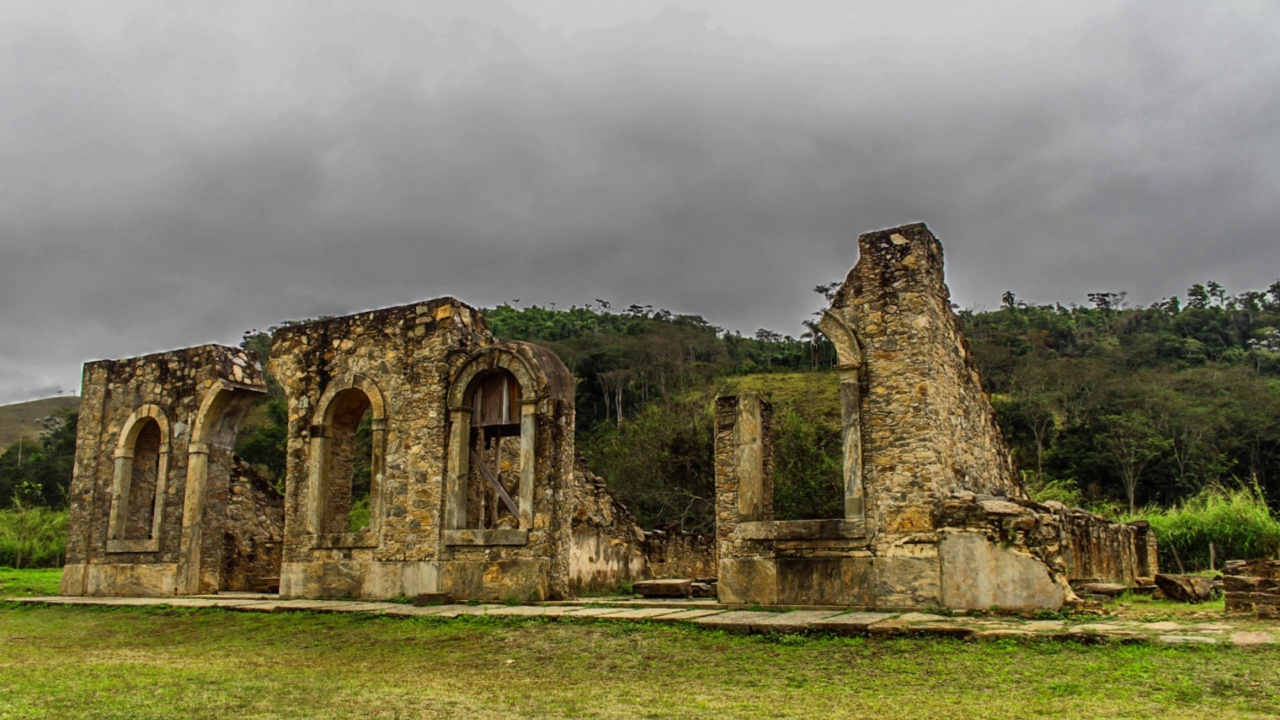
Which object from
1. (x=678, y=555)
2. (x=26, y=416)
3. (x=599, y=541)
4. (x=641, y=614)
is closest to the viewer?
(x=641, y=614)

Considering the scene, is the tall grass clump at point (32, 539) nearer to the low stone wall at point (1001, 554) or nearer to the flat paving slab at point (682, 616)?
the flat paving slab at point (682, 616)

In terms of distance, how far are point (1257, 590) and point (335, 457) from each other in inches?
451

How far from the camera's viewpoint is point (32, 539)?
2433 cm

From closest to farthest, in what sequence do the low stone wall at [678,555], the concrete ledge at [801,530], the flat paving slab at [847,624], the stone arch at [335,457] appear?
the flat paving slab at [847,624] → the concrete ledge at [801,530] → the stone arch at [335,457] → the low stone wall at [678,555]

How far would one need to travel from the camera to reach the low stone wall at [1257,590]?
26.9 ft

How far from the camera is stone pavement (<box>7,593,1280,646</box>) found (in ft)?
21.9

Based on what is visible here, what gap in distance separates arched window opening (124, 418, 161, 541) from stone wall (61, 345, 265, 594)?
2cm

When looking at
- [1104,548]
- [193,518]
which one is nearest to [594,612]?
[1104,548]

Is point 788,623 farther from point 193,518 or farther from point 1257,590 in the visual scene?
point 193,518

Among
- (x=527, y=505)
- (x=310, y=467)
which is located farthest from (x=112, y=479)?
(x=527, y=505)

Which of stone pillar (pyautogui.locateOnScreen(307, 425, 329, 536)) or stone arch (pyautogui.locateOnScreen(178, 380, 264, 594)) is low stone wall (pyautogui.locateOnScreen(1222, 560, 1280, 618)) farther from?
stone arch (pyautogui.locateOnScreen(178, 380, 264, 594))

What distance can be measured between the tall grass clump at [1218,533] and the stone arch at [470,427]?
12.3 m

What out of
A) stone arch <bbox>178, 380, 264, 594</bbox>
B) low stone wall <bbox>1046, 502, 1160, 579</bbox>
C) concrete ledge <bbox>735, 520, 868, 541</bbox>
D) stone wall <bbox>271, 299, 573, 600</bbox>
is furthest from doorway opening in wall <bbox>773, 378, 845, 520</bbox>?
concrete ledge <bbox>735, 520, 868, 541</bbox>

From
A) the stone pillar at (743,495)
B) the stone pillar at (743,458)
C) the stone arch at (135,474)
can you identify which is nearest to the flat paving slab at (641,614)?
the stone pillar at (743,495)
